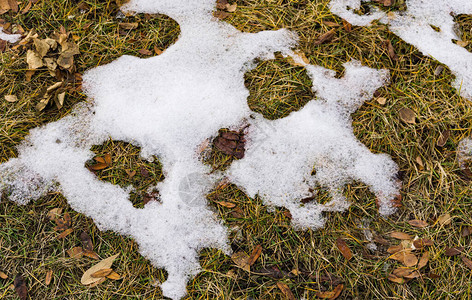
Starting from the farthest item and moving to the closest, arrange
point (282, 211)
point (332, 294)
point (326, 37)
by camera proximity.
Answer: point (326, 37), point (282, 211), point (332, 294)

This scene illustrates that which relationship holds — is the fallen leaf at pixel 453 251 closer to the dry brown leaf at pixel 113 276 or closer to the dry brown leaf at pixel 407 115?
the dry brown leaf at pixel 407 115

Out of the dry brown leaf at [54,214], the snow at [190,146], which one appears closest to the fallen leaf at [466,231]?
the snow at [190,146]

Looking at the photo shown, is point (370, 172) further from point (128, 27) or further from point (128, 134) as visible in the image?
point (128, 27)

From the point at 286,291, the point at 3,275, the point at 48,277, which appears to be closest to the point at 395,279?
the point at 286,291

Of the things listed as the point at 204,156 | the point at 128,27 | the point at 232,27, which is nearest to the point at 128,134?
the point at 204,156

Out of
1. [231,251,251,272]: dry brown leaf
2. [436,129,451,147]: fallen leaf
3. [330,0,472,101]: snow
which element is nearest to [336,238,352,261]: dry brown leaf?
[231,251,251,272]: dry brown leaf

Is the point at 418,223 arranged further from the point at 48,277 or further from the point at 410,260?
the point at 48,277
